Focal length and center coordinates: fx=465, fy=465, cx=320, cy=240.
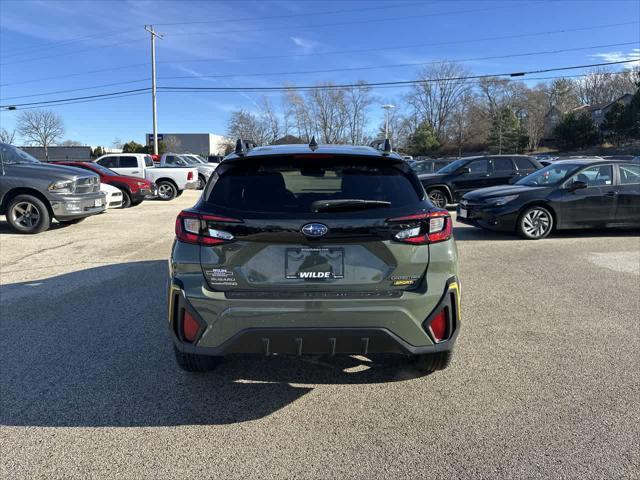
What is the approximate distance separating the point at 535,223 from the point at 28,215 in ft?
35.1

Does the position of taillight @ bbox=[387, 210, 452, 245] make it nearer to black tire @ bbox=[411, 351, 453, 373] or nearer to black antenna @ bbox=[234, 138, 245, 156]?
black tire @ bbox=[411, 351, 453, 373]

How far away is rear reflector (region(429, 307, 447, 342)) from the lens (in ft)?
A: 9.43

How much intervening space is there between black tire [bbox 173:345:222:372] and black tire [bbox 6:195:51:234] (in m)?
8.54

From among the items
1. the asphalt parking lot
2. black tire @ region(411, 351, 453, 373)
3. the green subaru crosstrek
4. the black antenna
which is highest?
the black antenna

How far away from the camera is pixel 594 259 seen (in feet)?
24.4

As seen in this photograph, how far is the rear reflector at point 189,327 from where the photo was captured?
2.85 m

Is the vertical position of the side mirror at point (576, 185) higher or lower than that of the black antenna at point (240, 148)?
lower

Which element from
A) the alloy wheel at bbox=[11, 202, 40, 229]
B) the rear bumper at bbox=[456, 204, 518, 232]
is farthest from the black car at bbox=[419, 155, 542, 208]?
the alloy wheel at bbox=[11, 202, 40, 229]

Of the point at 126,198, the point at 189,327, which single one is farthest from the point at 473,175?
→ the point at 189,327

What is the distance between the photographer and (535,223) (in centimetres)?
930

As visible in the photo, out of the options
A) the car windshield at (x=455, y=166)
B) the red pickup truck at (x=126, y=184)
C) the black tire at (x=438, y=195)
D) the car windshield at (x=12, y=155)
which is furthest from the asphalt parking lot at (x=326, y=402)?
the red pickup truck at (x=126, y=184)

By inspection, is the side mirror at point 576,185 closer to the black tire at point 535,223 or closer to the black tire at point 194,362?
the black tire at point 535,223

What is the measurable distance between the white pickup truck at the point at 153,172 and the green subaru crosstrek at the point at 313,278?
17962 millimetres

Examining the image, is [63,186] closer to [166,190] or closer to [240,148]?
[240,148]
